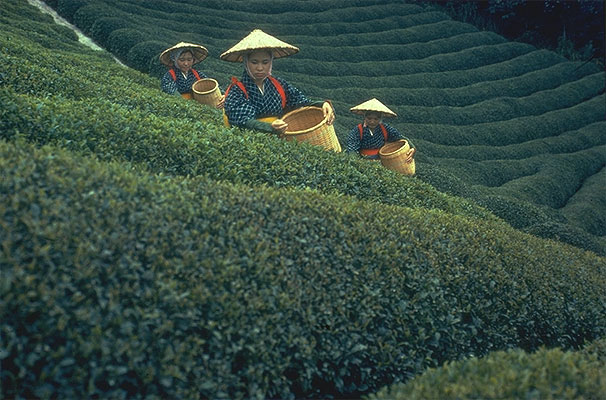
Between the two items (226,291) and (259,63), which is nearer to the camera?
(226,291)

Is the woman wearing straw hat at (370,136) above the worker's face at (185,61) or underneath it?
underneath

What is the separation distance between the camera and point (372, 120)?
9.23 m

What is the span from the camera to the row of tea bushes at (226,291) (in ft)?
10.8

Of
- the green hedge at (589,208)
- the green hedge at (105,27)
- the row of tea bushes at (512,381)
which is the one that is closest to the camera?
the row of tea bushes at (512,381)

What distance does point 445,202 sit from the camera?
8.43 m

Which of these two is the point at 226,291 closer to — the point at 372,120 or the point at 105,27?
the point at 372,120

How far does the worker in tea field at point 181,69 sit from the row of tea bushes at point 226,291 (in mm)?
6913

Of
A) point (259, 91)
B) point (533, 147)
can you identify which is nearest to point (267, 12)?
point (533, 147)

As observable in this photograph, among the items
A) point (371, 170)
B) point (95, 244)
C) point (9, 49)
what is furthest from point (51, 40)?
point (95, 244)

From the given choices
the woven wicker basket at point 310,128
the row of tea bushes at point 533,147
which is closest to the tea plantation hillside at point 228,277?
the woven wicker basket at point 310,128

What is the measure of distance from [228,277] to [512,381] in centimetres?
197

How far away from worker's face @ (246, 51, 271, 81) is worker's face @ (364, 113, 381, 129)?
2.51 metres

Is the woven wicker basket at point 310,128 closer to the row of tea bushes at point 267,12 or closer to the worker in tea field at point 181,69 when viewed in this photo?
the worker in tea field at point 181,69

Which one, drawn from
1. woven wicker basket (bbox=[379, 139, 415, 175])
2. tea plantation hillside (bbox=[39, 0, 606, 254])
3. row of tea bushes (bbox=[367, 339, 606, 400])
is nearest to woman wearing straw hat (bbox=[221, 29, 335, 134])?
woven wicker basket (bbox=[379, 139, 415, 175])
